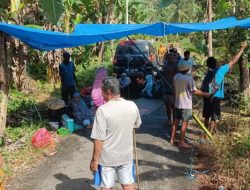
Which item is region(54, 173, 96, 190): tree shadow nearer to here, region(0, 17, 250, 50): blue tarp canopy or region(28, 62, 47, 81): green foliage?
region(0, 17, 250, 50): blue tarp canopy

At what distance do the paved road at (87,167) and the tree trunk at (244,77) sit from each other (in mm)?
3136

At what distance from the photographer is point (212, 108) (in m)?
7.82

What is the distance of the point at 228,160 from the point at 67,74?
5336mm

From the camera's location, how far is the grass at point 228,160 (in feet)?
18.2

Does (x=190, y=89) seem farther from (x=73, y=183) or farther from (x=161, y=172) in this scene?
(x=73, y=183)

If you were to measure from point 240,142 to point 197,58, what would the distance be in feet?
51.5

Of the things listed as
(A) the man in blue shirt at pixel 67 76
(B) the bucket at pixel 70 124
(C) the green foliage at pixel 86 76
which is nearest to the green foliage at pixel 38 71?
(C) the green foliage at pixel 86 76

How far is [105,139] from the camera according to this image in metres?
4.26

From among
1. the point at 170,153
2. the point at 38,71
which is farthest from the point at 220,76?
the point at 38,71

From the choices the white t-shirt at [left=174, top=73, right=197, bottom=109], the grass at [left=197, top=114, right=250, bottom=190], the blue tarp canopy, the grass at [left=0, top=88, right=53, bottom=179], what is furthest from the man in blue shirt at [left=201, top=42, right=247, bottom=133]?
the grass at [left=0, top=88, right=53, bottom=179]

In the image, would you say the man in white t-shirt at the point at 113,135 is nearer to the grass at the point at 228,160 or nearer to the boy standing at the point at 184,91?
the grass at the point at 228,160

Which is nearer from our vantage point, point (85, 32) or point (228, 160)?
point (228, 160)

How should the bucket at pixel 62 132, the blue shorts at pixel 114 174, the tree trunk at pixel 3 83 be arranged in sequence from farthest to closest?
the bucket at pixel 62 132 → the tree trunk at pixel 3 83 → the blue shorts at pixel 114 174

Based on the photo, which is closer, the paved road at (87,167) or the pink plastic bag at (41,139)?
the paved road at (87,167)
